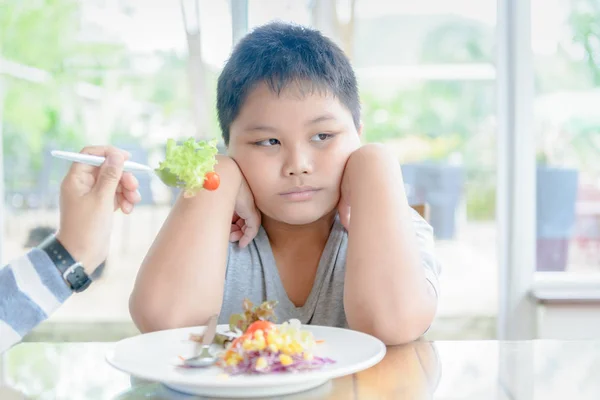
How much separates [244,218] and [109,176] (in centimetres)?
50

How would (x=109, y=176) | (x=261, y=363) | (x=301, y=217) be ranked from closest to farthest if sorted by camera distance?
1. (x=261, y=363)
2. (x=109, y=176)
3. (x=301, y=217)

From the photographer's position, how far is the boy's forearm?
3.89ft

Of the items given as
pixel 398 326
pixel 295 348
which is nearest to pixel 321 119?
pixel 398 326

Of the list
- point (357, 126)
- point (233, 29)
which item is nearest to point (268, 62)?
point (357, 126)

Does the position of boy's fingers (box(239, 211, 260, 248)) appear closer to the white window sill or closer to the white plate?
the white plate

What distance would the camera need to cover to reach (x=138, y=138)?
377cm

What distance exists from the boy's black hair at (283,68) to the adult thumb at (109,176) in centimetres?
45

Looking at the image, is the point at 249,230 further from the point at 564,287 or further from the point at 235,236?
the point at 564,287

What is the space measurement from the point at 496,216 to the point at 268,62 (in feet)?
7.76

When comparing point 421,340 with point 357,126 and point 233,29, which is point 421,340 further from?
point 233,29

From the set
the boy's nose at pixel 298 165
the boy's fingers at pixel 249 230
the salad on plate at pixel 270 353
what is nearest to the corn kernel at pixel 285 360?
the salad on plate at pixel 270 353

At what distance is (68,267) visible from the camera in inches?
35.4

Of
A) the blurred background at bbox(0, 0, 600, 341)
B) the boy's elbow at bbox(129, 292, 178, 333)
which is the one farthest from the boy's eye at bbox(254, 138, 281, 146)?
the blurred background at bbox(0, 0, 600, 341)

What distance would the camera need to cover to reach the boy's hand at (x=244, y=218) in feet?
4.50
